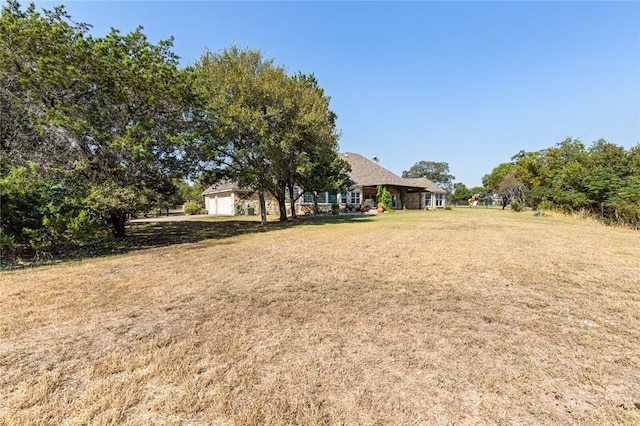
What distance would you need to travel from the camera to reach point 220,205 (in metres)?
34.5

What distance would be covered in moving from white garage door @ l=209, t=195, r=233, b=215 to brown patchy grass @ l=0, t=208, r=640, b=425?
87.8 feet

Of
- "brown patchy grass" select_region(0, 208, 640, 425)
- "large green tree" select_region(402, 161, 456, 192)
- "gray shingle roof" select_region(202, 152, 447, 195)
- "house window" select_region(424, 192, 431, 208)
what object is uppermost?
"large green tree" select_region(402, 161, 456, 192)

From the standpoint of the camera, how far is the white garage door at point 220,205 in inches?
1286

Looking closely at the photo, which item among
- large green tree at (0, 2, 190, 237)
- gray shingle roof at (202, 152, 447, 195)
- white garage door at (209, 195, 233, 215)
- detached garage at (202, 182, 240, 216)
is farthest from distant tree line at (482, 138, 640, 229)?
white garage door at (209, 195, 233, 215)

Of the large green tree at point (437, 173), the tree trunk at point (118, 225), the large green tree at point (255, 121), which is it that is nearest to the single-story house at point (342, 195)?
the large green tree at point (255, 121)

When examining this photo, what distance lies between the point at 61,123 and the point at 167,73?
150 inches

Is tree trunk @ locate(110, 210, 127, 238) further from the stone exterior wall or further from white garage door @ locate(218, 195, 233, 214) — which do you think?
the stone exterior wall

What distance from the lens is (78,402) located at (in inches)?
86.3

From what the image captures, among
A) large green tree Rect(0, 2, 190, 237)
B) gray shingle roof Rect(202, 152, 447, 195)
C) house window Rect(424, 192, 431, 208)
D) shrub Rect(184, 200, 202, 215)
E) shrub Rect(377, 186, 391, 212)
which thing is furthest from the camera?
house window Rect(424, 192, 431, 208)

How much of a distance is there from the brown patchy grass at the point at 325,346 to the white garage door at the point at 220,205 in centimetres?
2676

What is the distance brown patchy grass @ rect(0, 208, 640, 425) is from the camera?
2.12m

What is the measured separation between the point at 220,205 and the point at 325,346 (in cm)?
3370

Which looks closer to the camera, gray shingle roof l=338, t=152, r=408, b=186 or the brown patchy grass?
the brown patchy grass

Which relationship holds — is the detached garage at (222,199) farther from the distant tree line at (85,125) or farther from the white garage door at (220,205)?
the distant tree line at (85,125)
